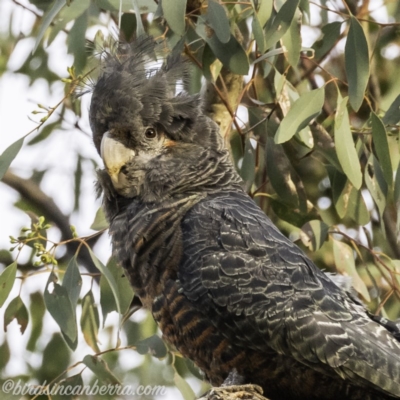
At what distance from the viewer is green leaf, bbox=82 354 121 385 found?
12.0 feet

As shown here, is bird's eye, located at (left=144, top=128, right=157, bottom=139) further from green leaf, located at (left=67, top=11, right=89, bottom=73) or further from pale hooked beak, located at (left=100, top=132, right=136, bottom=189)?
green leaf, located at (left=67, top=11, right=89, bottom=73)

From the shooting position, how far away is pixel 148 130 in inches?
134

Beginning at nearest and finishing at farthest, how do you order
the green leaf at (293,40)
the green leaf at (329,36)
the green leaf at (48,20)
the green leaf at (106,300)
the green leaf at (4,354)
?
the green leaf at (48,20), the green leaf at (293,40), the green leaf at (106,300), the green leaf at (329,36), the green leaf at (4,354)

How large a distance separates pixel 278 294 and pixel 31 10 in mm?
2413

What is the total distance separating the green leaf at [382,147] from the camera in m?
3.35

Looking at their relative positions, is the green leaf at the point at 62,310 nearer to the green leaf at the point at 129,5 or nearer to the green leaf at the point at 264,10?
the green leaf at the point at 129,5

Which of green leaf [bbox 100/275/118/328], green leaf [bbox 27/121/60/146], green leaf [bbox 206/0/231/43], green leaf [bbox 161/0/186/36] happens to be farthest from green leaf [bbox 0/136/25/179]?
green leaf [bbox 27/121/60/146]

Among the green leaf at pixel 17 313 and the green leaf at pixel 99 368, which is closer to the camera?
the green leaf at pixel 99 368

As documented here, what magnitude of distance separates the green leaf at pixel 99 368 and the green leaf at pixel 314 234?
109 cm

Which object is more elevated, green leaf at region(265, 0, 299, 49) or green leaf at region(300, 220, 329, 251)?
green leaf at region(265, 0, 299, 49)

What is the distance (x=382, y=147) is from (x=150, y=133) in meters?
0.97

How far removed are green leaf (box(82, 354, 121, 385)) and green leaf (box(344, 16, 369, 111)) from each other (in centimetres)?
161

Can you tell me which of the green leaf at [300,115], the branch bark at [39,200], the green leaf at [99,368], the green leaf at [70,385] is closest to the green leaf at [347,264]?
the green leaf at [300,115]

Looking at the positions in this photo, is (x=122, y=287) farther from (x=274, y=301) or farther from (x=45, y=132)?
(x=45, y=132)
